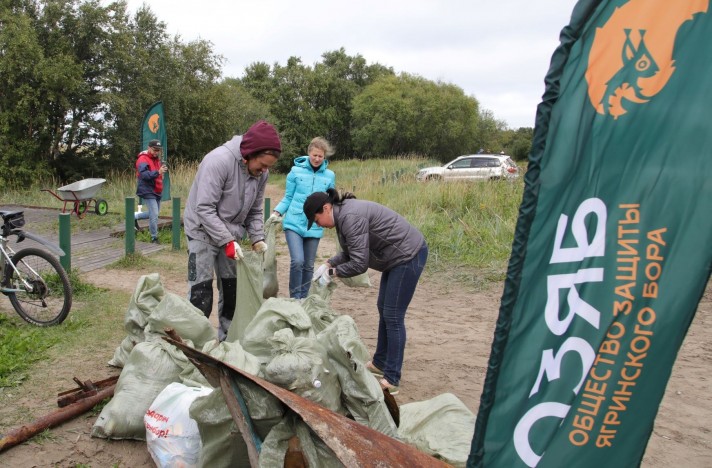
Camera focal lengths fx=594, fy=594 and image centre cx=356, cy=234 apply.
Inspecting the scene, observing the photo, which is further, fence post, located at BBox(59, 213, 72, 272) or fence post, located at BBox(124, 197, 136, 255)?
fence post, located at BBox(124, 197, 136, 255)

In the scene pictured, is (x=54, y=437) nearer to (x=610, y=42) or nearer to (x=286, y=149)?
(x=610, y=42)

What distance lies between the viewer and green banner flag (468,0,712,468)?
131cm

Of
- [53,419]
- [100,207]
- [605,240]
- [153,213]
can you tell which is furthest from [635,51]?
[100,207]

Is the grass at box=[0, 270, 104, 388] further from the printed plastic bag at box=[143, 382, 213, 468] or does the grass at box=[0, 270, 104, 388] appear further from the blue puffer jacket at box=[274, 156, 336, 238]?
the blue puffer jacket at box=[274, 156, 336, 238]

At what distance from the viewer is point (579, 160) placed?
4.47 feet

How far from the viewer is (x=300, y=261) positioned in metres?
5.38

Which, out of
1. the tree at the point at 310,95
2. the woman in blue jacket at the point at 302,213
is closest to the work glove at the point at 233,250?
the woman in blue jacket at the point at 302,213

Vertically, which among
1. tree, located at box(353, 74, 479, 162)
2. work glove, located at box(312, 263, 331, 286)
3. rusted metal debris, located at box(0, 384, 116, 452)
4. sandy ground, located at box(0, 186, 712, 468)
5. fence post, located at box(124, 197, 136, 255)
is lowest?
sandy ground, located at box(0, 186, 712, 468)

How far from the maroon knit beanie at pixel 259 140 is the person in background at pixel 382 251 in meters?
0.45

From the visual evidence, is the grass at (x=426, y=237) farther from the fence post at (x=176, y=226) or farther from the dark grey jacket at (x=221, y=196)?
the dark grey jacket at (x=221, y=196)

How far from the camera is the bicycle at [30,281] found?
4.84 meters

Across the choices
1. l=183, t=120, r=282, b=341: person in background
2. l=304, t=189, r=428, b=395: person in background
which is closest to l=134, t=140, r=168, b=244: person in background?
l=183, t=120, r=282, b=341: person in background

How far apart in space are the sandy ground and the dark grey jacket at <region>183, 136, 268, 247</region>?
1.19 metres

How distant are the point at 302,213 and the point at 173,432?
284cm
